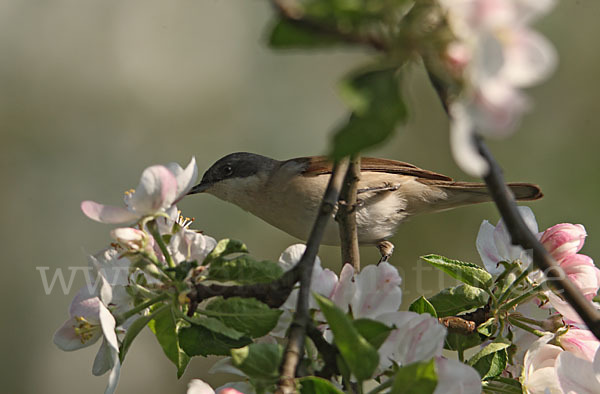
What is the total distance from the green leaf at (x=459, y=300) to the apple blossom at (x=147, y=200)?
636 mm

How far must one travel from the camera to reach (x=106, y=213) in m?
1.17

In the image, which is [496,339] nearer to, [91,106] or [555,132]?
[555,132]

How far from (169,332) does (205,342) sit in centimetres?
7

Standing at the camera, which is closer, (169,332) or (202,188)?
(169,332)

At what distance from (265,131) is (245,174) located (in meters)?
3.68

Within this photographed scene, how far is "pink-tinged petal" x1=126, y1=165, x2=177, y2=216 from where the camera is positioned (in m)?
1.17

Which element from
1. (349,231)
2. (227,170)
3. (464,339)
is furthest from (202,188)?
(464,339)

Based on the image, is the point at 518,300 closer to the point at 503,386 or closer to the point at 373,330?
the point at 503,386

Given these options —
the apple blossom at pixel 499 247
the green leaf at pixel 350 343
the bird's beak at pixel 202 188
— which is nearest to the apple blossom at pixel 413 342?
the green leaf at pixel 350 343

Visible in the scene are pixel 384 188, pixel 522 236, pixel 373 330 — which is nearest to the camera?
pixel 522 236

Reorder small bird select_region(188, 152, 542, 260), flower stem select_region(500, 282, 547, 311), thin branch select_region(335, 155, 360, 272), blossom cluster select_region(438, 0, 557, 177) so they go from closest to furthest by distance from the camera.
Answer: blossom cluster select_region(438, 0, 557, 177) → flower stem select_region(500, 282, 547, 311) → thin branch select_region(335, 155, 360, 272) → small bird select_region(188, 152, 542, 260)

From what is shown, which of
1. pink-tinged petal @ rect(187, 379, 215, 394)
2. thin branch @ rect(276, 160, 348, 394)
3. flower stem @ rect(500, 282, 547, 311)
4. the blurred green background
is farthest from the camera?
the blurred green background

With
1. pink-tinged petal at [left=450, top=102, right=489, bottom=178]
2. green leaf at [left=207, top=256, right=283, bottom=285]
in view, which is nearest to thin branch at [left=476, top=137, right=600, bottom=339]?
pink-tinged petal at [left=450, top=102, right=489, bottom=178]

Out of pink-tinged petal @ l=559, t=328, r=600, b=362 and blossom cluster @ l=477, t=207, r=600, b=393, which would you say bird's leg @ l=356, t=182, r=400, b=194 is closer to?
blossom cluster @ l=477, t=207, r=600, b=393
